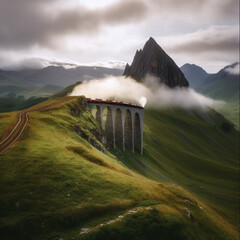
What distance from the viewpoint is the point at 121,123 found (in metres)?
114

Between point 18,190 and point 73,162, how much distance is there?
35.0 feet

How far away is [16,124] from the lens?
53750 millimetres

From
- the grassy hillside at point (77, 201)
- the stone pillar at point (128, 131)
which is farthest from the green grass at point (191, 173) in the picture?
the grassy hillside at point (77, 201)

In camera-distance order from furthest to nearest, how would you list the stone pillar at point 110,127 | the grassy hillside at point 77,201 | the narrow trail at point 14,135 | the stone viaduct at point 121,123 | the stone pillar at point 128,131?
1. the stone pillar at point 128,131
2. the stone pillar at point 110,127
3. the stone viaduct at point 121,123
4. the narrow trail at point 14,135
5. the grassy hillside at point 77,201

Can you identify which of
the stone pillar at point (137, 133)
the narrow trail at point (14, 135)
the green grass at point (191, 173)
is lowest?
the green grass at point (191, 173)

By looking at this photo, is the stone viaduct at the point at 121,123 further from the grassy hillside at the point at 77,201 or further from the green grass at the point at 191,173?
the grassy hillside at the point at 77,201

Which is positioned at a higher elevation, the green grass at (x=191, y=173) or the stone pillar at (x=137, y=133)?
the stone pillar at (x=137, y=133)

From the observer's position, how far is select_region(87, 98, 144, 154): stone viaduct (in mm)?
101625

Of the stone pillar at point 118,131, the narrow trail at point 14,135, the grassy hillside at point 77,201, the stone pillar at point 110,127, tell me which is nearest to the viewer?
the grassy hillside at point 77,201

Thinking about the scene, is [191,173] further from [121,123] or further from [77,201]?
[77,201]

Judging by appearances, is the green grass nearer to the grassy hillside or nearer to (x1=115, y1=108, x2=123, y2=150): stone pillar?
(x1=115, y1=108, x2=123, y2=150): stone pillar

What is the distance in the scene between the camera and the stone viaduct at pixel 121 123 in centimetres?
10162

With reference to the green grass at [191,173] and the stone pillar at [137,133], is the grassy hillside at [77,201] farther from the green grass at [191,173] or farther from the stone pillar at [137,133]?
the stone pillar at [137,133]

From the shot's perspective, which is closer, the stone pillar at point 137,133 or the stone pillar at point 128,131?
the stone pillar at point 128,131
